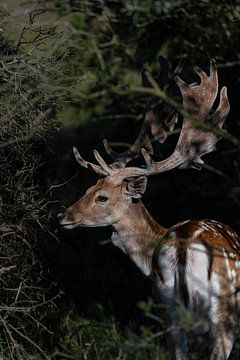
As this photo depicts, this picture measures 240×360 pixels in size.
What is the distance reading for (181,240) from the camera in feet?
21.5

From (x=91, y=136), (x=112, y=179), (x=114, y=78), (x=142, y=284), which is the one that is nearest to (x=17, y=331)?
(x=112, y=179)

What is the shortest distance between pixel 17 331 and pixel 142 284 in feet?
9.34

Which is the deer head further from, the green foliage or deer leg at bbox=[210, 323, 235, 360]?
deer leg at bbox=[210, 323, 235, 360]

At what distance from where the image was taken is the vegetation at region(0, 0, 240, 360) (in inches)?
264

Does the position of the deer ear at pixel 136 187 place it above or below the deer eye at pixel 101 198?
above

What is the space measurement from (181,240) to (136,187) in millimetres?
685

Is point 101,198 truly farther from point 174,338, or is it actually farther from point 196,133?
point 174,338

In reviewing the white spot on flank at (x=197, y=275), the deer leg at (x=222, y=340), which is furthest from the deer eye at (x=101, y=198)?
the deer leg at (x=222, y=340)

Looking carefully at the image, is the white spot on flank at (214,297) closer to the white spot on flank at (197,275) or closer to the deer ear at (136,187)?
the white spot on flank at (197,275)

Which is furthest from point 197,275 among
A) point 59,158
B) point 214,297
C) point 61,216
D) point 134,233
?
point 59,158

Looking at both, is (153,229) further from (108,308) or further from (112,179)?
(108,308)

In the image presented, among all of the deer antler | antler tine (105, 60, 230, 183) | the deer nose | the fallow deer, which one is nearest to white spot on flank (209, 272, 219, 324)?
the fallow deer

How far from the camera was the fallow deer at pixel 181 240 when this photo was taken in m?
6.40

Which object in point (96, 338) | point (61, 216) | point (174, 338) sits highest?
point (61, 216)
